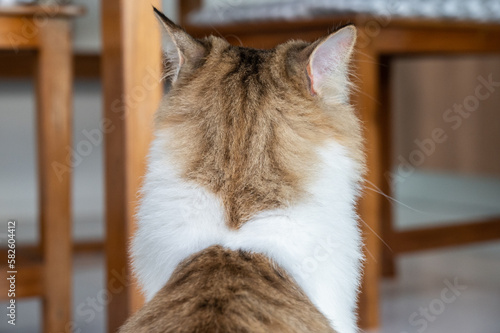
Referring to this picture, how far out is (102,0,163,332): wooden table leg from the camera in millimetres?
1377

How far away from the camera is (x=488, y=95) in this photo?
3.60 meters

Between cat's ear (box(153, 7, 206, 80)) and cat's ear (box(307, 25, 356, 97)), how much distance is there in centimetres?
17

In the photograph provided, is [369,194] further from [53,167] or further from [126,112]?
[53,167]

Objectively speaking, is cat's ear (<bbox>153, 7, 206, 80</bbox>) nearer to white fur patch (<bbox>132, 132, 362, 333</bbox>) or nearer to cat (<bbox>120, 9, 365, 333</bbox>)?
cat (<bbox>120, 9, 365, 333</bbox>)

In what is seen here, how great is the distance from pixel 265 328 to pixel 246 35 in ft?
4.28

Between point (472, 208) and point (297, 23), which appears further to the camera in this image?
point (472, 208)

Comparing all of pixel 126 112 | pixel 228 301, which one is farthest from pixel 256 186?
pixel 126 112

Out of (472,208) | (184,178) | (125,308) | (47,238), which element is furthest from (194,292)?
(472,208)

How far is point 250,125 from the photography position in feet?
3.21

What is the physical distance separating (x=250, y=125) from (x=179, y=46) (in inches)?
6.7

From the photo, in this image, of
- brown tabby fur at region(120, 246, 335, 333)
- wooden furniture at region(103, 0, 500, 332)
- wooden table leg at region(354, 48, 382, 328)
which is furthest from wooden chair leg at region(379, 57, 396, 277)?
brown tabby fur at region(120, 246, 335, 333)

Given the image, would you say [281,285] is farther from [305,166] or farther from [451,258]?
[451,258]

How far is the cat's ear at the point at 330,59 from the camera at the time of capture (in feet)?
3.23

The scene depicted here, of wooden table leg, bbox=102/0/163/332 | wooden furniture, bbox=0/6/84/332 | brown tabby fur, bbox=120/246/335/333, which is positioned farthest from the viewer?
wooden furniture, bbox=0/6/84/332
